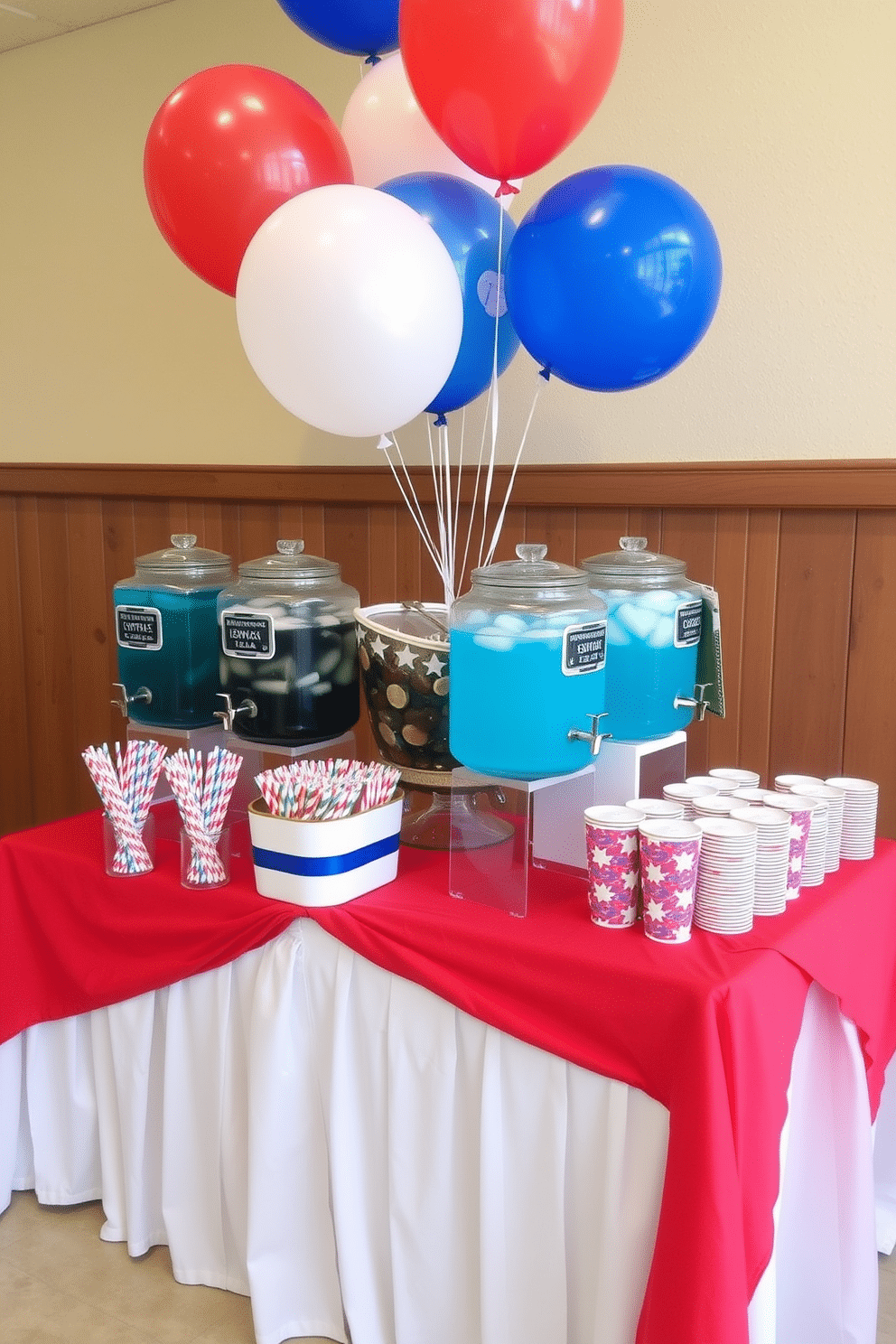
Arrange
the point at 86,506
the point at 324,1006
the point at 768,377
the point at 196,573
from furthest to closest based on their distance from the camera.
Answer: the point at 86,506 → the point at 768,377 → the point at 196,573 → the point at 324,1006

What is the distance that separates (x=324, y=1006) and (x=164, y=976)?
26 centimetres

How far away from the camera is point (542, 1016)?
1.32 m

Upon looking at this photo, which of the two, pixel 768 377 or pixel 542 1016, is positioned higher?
pixel 768 377

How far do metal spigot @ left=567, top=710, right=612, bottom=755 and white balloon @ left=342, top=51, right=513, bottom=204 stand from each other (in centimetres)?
95

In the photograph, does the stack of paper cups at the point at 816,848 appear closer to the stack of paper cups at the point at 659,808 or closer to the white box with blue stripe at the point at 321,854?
the stack of paper cups at the point at 659,808

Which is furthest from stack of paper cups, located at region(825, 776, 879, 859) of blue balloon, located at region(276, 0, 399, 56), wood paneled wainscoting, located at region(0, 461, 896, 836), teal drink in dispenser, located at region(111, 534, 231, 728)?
blue balloon, located at region(276, 0, 399, 56)

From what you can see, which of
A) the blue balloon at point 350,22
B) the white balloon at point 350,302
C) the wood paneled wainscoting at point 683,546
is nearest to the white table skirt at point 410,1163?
the white balloon at point 350,302

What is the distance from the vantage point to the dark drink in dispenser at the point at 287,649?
167 cm

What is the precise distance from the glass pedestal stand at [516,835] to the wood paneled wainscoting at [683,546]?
77cm

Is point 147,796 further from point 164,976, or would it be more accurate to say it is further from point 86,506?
point 86,506

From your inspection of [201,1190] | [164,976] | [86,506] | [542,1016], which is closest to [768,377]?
[542,1016]

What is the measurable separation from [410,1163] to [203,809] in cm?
55

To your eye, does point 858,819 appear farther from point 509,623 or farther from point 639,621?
point 509,623

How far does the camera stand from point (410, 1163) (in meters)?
1.42
